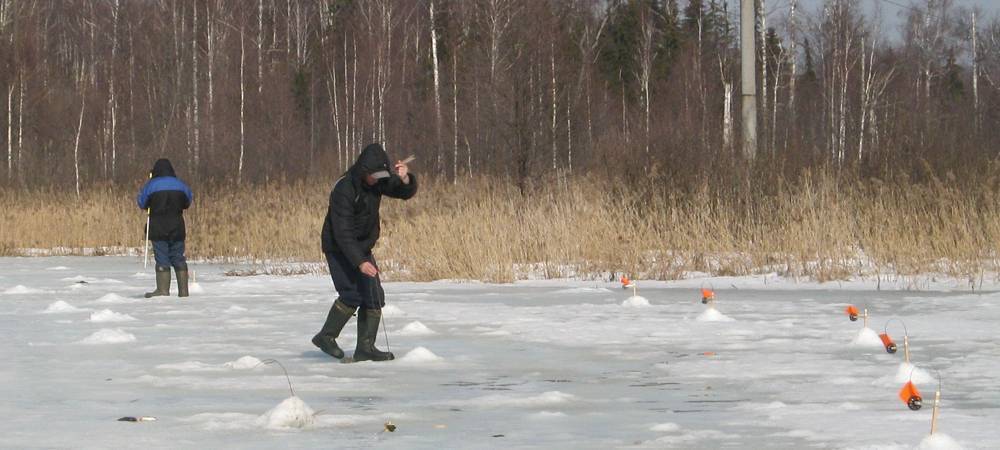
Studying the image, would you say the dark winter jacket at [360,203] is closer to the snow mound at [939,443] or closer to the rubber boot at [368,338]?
the rubber boot at [368,338]

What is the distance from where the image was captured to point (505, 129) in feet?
85.3

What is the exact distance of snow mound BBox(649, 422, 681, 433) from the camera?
246 inches

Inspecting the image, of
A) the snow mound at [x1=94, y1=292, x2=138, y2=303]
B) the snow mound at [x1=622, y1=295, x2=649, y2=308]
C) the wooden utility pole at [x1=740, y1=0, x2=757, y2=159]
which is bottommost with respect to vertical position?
the snow mound at [x1=94, y1=292, x2=138, y2=303]

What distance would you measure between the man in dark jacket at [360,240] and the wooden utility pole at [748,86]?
34.5ft

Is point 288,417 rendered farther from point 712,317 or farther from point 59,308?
point 59,308

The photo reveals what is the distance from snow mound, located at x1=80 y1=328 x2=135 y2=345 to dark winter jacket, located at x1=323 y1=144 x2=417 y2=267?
2.10 m

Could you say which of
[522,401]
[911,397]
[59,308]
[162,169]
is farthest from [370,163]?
[162,169]

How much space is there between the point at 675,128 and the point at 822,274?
17.3 feet

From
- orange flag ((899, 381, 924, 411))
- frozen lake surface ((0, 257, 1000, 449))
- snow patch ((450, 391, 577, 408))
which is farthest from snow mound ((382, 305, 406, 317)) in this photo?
orange flag ((899, 381, 924, 411))

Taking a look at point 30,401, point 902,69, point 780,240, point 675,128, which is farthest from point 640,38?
point 30,401

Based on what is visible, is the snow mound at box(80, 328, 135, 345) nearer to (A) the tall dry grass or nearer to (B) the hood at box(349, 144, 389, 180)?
(B) the hood at box(349, 144, 389, 180)

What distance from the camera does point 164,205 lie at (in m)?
15.3

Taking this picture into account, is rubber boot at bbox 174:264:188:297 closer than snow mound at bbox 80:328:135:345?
No

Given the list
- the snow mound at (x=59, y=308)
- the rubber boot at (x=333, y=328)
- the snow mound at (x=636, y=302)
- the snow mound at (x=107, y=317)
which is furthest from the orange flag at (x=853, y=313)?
the snow mound at (x=59, y=308)
